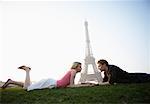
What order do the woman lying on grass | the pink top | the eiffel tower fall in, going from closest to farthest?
the woman lying on grass < the pink top < the eiffel tower

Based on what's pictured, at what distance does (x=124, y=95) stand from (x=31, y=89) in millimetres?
3188

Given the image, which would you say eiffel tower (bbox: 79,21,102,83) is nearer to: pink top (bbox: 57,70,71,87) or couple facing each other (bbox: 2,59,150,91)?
couple facing each other (bbox: 2,59,150,91)

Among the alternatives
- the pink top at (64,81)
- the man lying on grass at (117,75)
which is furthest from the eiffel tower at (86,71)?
the pink top at (64,81)

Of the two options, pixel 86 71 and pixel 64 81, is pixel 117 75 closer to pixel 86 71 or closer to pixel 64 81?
pixel 64 81

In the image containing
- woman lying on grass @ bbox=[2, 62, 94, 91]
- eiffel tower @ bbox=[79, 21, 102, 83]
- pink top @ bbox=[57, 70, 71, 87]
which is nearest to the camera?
woman lying on grass @ bbox=[2, 62, 94, 91]

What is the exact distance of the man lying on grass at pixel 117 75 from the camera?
828cm

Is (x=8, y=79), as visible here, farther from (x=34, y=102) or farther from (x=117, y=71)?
(x=117, y=71)

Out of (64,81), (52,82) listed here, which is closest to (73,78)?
(64,81)

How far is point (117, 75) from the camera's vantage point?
27.9 ft

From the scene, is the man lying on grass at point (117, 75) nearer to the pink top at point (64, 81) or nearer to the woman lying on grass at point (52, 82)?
the woman lying on grass at point (52, 82)

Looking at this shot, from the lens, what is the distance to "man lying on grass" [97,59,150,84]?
8281 millimetres

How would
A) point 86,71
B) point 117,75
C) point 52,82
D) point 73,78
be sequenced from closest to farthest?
point 73,78, point 52,82, point 117,75, point 86,71

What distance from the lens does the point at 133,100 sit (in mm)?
5262

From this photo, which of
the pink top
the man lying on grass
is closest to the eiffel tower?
the man lying on grass
